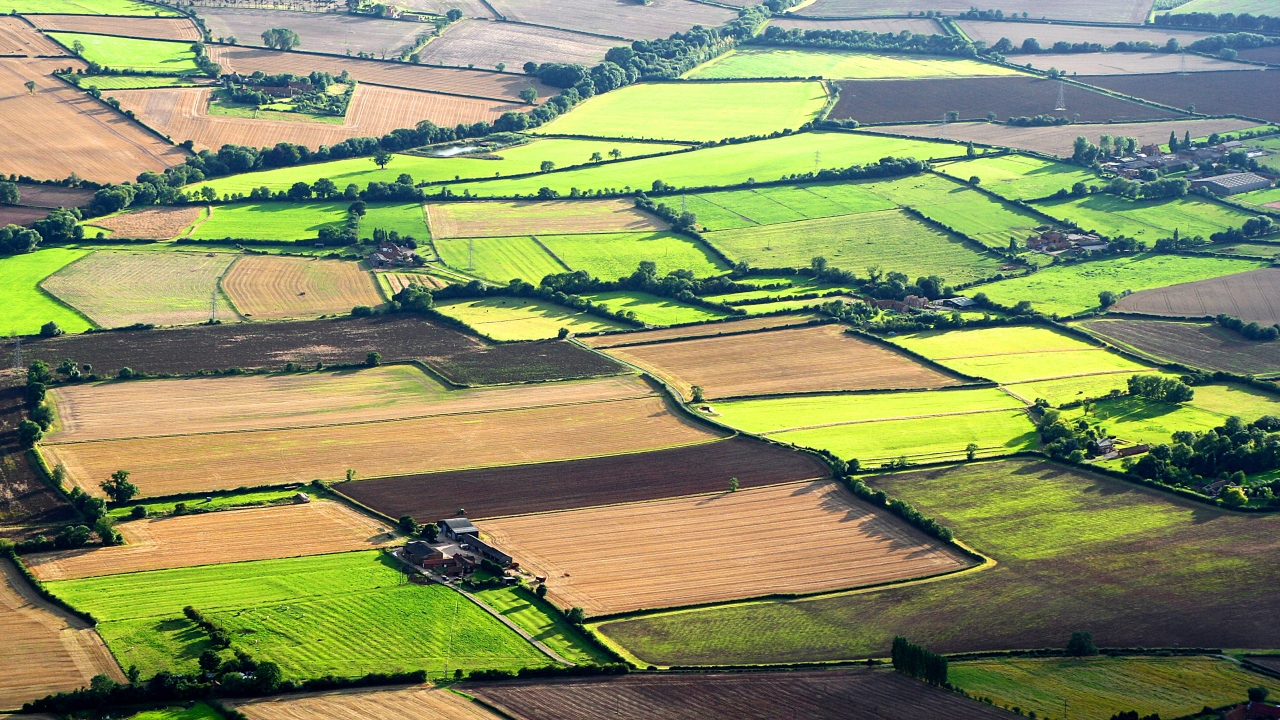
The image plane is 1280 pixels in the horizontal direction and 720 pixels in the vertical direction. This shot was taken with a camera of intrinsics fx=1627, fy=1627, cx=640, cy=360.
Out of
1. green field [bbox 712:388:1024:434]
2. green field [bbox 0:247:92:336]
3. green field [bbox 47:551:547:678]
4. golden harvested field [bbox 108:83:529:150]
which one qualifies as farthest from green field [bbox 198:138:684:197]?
green field [bbox 47:551:547:678]

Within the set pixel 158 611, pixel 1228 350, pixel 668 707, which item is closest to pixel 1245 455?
pixel 1228 350

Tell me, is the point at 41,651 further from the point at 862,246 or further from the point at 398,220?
the point at 862,246

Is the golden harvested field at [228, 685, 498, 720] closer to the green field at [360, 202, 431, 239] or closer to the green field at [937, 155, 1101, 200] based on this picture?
the green field at [360, 202, 431, 239]

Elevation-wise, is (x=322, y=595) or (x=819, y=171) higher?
(x=819, y=171)

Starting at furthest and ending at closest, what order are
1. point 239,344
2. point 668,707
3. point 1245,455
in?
point 239,344 → point 1245,455 → point 668,707

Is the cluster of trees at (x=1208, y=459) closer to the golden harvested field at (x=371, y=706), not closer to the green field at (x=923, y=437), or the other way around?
the green field at (x=923, y=437)

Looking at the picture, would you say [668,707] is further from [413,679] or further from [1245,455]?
[1245,455]
